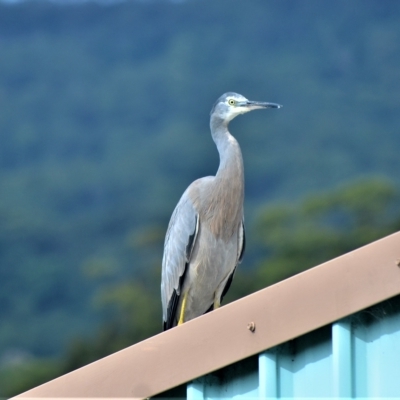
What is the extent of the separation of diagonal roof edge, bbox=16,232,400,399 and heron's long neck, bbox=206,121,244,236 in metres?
2.01

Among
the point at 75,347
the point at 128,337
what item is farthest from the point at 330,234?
the point at 75,347

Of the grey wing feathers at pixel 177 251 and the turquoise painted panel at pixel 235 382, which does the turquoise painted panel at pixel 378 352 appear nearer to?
the turquoise painted panel at pixel 235 382

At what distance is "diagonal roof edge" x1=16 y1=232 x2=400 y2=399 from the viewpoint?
196cm

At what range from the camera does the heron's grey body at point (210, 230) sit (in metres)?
4.11

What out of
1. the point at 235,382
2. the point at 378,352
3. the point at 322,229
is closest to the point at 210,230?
the point at 235,382

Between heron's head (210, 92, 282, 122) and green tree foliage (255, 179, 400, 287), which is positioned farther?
green tree foliage (255, 179, 400, 287)

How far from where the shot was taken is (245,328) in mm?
2043

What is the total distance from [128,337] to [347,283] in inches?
560

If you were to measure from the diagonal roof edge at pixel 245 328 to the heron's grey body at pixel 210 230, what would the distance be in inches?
78.6

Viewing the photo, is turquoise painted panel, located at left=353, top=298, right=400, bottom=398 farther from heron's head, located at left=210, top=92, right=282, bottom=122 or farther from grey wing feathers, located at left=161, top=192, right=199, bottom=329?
heron's head, located at left=210, top=92, right=282, bottom=122

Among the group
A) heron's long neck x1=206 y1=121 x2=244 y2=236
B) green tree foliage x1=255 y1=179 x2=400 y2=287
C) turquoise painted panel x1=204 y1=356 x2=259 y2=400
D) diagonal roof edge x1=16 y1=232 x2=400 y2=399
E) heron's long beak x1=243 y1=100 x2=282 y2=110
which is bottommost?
Result: turquoise painted panel x1=204 y1=356 x2=259 y2=400

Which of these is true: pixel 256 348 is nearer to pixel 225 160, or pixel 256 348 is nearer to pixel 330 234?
pixel 225 160

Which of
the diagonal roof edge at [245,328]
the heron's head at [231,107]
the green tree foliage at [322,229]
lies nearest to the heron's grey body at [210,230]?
the heron's head at [231,107]

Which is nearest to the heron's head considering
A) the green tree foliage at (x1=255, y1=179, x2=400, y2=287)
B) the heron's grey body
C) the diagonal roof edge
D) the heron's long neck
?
the heron's grey body
